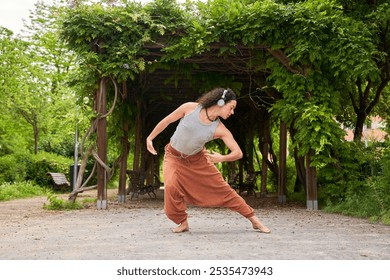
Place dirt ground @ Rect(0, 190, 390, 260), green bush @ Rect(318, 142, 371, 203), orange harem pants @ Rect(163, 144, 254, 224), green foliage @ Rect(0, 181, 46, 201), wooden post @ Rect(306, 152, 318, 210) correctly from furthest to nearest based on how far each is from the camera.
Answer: green foliage @ Rect(0, 181, 46, 201) < wooden post @ Rect(306, 152, 318, 210) < green bush @ Rect(318, 142, 371, 203) < orange harem pants @ Rect(163, 144, 254, 224) < dirt ground @ Rect(0, 190, 390, 260)

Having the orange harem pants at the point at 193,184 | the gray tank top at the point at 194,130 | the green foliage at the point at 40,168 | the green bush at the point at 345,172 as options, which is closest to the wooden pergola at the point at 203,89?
the green bush at the point at 345,172

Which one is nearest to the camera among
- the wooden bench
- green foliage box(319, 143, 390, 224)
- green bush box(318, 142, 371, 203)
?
green foliage box(319, 143, 390, 224)

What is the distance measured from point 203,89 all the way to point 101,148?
3247 mm

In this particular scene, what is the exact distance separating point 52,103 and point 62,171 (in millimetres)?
3609

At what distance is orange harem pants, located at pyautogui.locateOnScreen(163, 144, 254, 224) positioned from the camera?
→ 21.7 ft

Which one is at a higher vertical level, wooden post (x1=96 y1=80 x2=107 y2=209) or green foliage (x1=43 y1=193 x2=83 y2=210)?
wooden post (x1=96 y1=80 x2=107 y2=209)

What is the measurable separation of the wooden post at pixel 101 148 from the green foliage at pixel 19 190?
5330 mm

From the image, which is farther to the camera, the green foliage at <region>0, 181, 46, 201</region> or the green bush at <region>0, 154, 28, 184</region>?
the green bush at <region>0, 154, 28, 184</region>

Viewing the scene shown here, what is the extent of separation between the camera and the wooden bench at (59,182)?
21.0 meters

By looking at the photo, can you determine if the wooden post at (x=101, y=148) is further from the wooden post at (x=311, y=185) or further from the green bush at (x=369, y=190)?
the green bush at (x=369, y=190)

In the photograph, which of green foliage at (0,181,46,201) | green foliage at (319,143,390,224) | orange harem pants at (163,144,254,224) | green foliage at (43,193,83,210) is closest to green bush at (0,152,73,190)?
green foliage at (0,181,46,201)

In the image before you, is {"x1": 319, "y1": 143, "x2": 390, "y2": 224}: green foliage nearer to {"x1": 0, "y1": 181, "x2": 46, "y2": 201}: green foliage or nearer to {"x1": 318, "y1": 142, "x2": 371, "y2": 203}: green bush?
{"x1": 318, "y1": 142, "x2": 371, "y2": 203}: green bush

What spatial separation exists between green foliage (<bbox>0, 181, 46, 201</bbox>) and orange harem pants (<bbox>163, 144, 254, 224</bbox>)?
438 inches

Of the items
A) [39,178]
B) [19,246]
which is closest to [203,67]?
[19,246]
